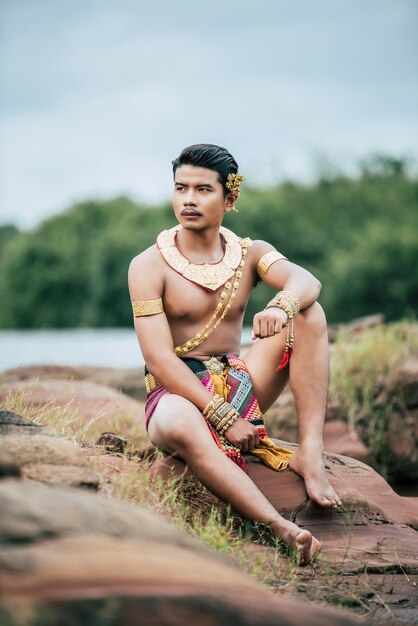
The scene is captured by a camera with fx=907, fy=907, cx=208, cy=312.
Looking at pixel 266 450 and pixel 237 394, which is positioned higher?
pixel 237 394

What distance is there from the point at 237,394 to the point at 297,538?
848 mm

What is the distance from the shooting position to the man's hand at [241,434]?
158 inches

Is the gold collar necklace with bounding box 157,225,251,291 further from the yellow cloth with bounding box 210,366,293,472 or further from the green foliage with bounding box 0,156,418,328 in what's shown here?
the green foliage with bounding box 0,156,418,328

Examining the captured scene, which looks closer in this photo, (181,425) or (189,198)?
(181,425)

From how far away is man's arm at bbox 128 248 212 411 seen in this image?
395 cm

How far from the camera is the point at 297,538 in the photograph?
11.9ft

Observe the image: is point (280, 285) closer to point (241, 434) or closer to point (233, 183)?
point (233, 183)

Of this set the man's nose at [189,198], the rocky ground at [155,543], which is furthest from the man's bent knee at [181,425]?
the man's nose at [189,198]

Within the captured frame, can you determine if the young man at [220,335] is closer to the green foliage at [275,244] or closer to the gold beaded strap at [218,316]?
the gold beaded strap at [218,316]

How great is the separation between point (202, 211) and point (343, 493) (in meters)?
1.50

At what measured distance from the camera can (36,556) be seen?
2.03 metres

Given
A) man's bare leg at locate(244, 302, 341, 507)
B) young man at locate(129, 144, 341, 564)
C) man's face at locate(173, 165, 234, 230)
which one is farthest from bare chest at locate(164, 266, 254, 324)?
man's bare leg at locate(244, 302, 341, 507)

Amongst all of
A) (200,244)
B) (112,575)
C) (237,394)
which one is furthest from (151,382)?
(112,575)

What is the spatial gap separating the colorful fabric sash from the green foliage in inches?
985
